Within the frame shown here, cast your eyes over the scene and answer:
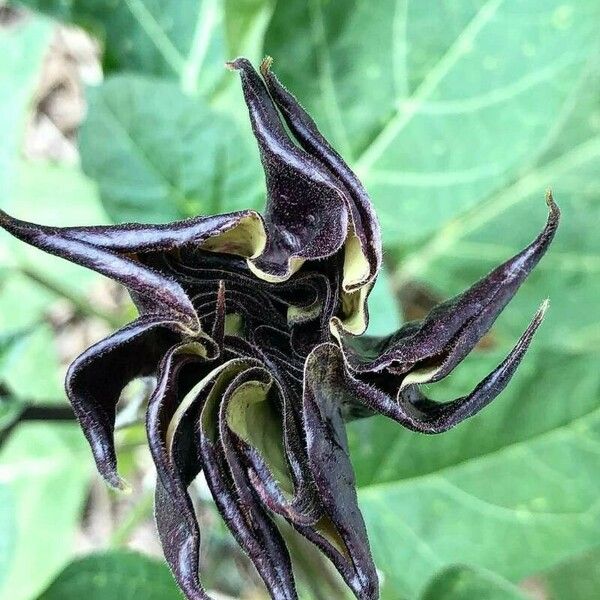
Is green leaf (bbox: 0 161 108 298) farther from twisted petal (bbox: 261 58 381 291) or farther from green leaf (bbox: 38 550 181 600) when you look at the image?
twisted petal (bbox: 261 58 381 291)

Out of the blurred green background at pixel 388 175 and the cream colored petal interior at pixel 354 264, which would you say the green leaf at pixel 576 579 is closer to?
the blurred green background at pixel 388 175

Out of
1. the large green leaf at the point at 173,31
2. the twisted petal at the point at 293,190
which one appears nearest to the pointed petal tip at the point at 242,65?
the twisted petal at the point at 293,190

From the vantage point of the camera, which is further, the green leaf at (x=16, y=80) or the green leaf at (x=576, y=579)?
the green leaf at (x=576, y=579)

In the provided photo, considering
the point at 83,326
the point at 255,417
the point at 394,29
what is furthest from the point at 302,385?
the point at 83,326

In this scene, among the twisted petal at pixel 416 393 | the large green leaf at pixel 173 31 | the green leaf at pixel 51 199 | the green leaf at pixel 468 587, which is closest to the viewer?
the twisted petal at pixel 416 393

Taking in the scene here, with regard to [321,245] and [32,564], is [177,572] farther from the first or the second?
[32,564]

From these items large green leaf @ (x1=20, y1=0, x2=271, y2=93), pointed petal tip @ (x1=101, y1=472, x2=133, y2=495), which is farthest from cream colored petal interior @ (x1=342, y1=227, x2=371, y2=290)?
large green leaf @ (x1=20, y1=0, x2=271, y2=93)

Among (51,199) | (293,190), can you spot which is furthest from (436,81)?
(51,199)

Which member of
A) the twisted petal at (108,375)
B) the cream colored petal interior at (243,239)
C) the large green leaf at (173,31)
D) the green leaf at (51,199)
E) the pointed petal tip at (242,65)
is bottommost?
the twisted petal at (108,375)
